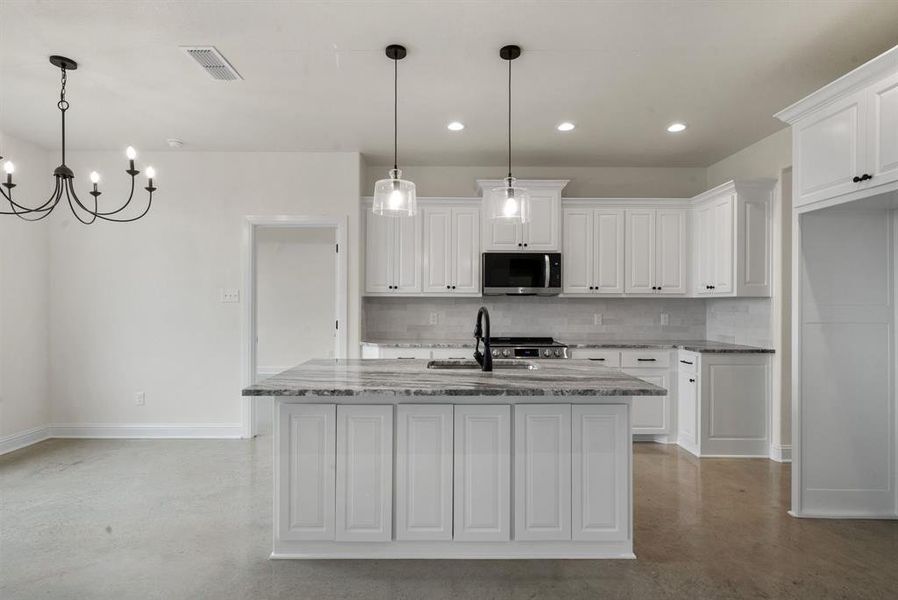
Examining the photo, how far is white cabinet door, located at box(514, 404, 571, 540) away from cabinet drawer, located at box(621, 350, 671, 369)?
233 cm

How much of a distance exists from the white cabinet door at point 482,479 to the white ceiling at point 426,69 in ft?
6.61

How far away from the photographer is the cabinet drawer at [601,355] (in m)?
4.46

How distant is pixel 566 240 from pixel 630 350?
1.21 metres

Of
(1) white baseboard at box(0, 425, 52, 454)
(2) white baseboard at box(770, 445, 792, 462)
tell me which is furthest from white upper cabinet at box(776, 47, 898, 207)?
(1) white baseboard at box(0, 425, 52, 454)

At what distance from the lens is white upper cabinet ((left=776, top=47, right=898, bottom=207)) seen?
2.37 m

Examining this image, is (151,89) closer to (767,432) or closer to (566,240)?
(566,240)

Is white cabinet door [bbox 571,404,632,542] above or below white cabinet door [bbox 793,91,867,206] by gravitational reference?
below

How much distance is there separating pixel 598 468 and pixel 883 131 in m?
2.16

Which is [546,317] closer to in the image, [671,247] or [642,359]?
[642,359]

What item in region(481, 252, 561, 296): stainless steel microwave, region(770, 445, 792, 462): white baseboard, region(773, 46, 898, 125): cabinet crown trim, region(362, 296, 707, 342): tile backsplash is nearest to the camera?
region(773, 46, 898, 125): cabinet crown trim

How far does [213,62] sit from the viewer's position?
9.47 ft

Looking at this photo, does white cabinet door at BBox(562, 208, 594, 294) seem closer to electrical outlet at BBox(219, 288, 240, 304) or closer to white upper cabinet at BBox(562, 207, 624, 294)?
Result: white upper cabinet at BBox(562, 207, 624, 294)

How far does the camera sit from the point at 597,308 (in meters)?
5.16

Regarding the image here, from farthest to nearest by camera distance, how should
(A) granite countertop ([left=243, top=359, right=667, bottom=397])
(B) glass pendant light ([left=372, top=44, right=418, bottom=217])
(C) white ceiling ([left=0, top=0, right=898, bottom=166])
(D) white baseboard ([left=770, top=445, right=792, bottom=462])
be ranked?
(D) white baseboard ([left=770, top=445, right=792, bottom=462]) < (B) glass pendant light ([left=372, top=44, right=418, bottom=217]) < (C) white ceiling ([left=0, top=0, right=898, bottom=166]) < (A) granite countertop ([left=243, top=359, right=667, bottom=397])
